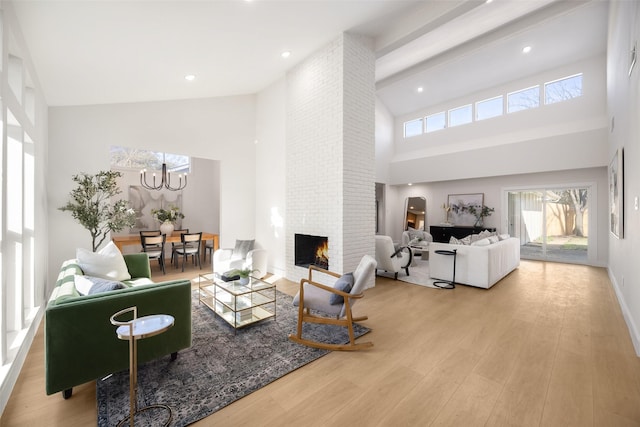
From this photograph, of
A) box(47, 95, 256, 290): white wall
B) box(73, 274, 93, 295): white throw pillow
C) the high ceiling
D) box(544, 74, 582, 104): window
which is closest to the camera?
box(73, 274, 93, 295): white throw pillow

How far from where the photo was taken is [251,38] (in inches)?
155

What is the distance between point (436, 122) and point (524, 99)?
7.86 feet

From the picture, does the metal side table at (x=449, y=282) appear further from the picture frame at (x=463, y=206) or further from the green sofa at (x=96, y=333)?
the picture frame at (x=463, y=206)

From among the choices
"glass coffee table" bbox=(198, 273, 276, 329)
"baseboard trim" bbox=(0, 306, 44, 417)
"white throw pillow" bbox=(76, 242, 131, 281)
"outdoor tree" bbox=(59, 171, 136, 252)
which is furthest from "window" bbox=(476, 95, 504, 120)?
"baseboard trim" bbox=(0, 306, 44, 417)

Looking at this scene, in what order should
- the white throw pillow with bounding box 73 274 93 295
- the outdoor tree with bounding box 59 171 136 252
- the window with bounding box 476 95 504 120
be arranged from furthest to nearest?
1. the window with bounding box 476 95 504 120
2. the outdoor tree with bounding box 59 171 136 252
3. the white throw pillow with bounding box 73 274 93 295

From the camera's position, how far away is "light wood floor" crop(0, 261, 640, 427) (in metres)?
1.84

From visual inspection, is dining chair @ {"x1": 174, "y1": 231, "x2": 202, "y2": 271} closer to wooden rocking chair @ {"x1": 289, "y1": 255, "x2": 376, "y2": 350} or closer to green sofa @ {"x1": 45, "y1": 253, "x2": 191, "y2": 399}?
green sofa @ {"x1": 45, "y1": 253, "x2": 191, "y2": 399}

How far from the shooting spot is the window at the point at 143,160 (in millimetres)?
6535

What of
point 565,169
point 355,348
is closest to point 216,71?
point 355,348

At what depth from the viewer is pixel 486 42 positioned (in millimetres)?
6121

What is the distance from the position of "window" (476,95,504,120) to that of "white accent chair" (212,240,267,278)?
7.53 m

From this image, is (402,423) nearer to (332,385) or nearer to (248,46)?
(332,385)

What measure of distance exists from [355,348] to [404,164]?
8.05 m

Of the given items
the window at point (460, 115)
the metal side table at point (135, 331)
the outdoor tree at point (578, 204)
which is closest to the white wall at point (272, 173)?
the metal side table at point (135, 331)
